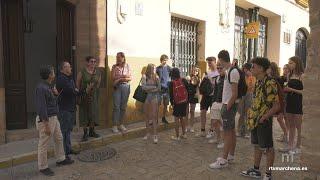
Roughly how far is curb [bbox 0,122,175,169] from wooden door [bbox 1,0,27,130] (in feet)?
4.96

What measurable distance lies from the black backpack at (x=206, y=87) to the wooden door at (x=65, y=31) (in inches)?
116

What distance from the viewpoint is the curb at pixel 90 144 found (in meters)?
6.00

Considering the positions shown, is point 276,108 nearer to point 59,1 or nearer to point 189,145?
point 189,145

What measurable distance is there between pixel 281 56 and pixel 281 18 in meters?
1.84

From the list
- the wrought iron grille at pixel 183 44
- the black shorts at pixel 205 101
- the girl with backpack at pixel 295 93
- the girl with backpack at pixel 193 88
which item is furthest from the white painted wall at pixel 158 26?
the girl with backpack at pixel 295 93

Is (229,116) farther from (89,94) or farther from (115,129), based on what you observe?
(115,129)

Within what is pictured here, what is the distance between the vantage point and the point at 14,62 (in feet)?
24.9

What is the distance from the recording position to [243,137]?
26.8 feet


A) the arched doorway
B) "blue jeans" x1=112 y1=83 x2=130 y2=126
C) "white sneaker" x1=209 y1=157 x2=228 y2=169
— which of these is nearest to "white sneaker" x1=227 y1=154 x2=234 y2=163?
"white sneaker" x1=209 y1=157 x2=228 y2=169

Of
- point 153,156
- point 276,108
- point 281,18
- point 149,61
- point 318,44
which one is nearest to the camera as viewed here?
point 318,44

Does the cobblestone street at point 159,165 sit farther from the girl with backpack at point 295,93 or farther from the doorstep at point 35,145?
the girl with backpack at point 295,93

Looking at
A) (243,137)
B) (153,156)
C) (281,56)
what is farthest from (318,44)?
(281,56)

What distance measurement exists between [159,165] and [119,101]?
2316 mm

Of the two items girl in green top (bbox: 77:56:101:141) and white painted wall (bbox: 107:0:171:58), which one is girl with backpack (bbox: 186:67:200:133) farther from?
girl in green top (bbox: 77:56:101:141)
